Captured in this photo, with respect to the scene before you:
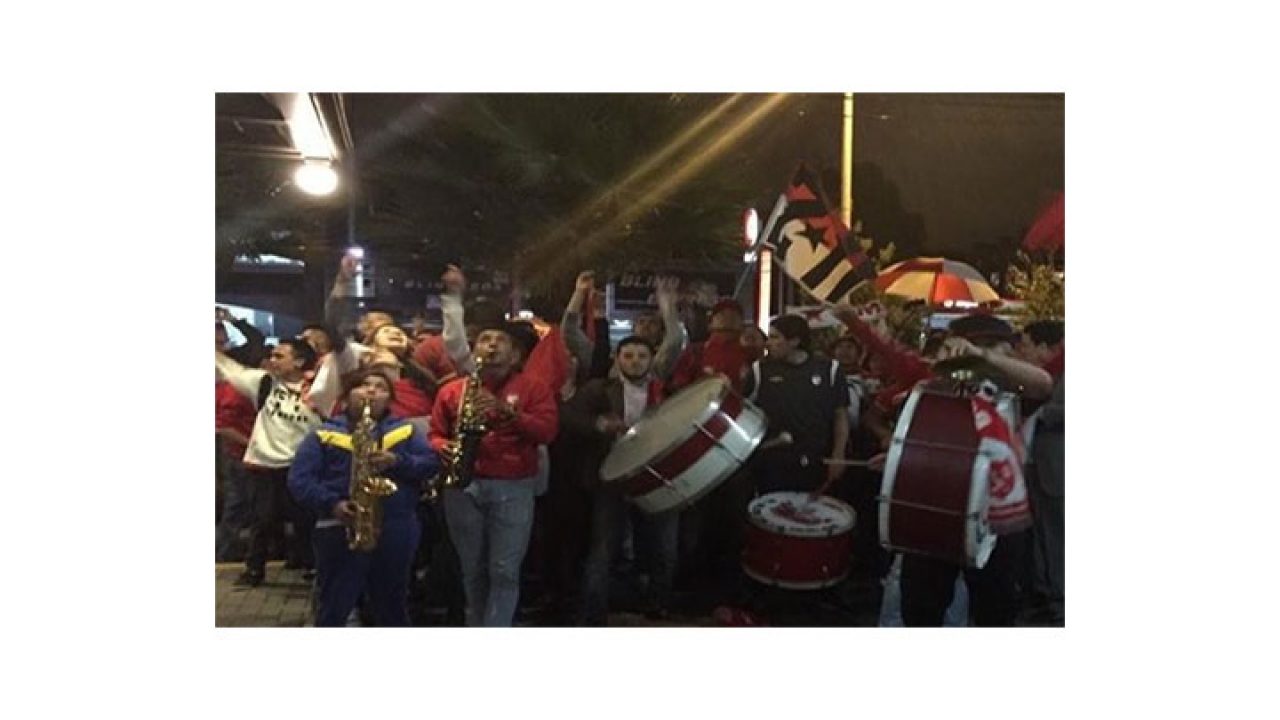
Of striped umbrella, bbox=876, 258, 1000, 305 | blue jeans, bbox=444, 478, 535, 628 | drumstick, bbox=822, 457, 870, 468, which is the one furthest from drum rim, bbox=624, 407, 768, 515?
striped umbrella, bbox=876, 258, 1000, 305

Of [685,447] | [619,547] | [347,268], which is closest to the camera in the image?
[685,447]

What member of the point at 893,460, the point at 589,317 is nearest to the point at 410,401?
the point at 589,317

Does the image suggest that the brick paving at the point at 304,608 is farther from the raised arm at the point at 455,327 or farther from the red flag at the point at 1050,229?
the red flag at the point at 1050,229

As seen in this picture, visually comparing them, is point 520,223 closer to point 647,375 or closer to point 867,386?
point 647,375

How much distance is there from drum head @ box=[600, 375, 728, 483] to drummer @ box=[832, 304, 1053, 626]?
567 millimetres

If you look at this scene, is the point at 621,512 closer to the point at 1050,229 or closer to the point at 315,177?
the point at 315,177

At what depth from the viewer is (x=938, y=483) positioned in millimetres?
3322

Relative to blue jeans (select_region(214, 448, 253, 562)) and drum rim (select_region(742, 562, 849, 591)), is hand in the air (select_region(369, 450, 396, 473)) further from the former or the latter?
drum rim (select_region(742, 562, 849, 591))

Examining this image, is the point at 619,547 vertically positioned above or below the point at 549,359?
below

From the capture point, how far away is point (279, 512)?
11.3ft

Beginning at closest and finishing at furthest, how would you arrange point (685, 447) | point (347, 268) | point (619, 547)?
point (685, 447) < point (347, 268) < point (619, 547)

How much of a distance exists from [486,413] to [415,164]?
0.89m

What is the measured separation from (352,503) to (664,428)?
110cm

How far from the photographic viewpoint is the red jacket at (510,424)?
11.3 feet
